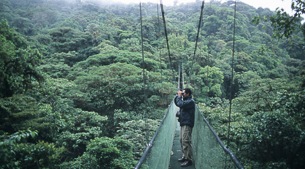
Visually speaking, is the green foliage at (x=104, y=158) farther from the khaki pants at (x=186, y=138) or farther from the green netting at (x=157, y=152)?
the green netting at (x=157, y=152)

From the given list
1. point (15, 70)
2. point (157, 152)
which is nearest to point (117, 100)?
point (15, 70)

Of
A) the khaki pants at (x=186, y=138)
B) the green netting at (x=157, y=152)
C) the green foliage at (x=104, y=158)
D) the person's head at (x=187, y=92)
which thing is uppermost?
the person's head at (x=187, y=92)

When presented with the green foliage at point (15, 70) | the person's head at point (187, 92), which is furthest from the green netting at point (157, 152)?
the green foliage at point (15, 70)

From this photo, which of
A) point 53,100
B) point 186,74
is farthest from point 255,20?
point 186,74

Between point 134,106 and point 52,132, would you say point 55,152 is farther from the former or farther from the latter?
point 134,106

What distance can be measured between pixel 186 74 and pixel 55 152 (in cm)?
1372

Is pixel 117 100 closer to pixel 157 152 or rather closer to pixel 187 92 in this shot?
pixel 187 92

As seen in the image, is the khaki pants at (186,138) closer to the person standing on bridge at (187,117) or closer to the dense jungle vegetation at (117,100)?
the person standing on bridge at (187,117)

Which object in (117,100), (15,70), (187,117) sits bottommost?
(117,100)

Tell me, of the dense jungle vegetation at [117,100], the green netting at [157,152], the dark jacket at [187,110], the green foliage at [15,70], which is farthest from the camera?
the green foliage at [15,70]

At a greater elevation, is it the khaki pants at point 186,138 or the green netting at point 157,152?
the green netting at point 157,152

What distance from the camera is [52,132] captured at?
5.96m

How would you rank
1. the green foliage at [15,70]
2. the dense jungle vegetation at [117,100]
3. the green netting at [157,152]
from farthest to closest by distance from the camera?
the green foliage at [15,70] < the dense jungle vegetation at [117,100] < the green netting at [157,152]

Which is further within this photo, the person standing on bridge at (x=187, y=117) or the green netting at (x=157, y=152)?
the person standing on bridge at (x=187, y=117)
